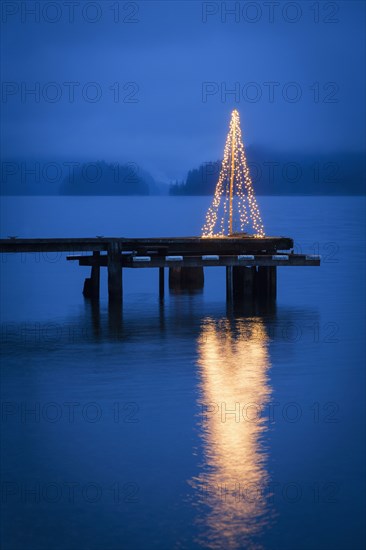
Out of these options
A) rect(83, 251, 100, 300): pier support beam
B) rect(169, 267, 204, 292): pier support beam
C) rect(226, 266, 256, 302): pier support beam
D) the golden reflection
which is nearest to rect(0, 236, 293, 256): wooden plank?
rect(226, 266, 256, 302): pier support beam

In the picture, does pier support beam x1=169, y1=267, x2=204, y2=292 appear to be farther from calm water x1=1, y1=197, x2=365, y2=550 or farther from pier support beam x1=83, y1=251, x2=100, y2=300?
calm water x1=1, y1=197, x2=365, y2=550

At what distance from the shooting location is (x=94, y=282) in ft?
112

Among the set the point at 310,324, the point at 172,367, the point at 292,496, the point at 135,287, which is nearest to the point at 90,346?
the point at 172,367

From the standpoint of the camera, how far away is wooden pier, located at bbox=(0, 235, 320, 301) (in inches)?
1158

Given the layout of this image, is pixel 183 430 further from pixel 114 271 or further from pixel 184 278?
pixel 184 278

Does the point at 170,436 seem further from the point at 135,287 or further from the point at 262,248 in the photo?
the point at 135,287

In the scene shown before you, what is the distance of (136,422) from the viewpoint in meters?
16.9

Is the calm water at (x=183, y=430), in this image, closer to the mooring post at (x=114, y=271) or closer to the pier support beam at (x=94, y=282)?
the mooring post at (x=114, y=271)

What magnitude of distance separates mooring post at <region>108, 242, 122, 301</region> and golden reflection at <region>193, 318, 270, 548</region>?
5.72 m

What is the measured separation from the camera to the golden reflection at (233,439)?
12320 mm

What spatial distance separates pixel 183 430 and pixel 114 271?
14588 millimetres

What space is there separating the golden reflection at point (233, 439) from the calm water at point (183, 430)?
3 cm

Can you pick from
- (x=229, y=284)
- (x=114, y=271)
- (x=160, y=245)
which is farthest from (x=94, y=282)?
(x=229, y=284)

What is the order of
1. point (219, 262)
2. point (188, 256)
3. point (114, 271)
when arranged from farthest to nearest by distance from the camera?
point (114, 271) < point (188, 256) < point (219, 262)
